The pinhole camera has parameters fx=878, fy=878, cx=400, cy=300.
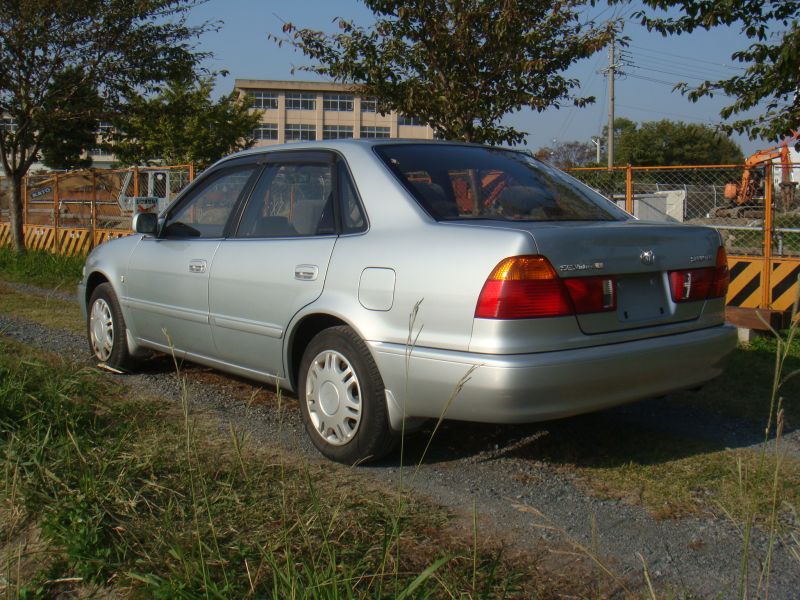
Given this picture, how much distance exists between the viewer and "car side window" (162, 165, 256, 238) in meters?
5.28

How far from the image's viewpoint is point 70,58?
48.3 feet

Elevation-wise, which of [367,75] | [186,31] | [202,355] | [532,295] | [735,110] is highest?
[186,31]

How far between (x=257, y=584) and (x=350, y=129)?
3091 inches

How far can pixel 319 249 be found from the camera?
4387mm

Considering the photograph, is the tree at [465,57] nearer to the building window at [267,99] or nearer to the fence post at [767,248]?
the fence post at [767,248]

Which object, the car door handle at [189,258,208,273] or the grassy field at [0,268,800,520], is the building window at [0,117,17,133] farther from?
the grassy field at [0,268,800,520]

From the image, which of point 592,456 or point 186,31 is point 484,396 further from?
point 186,31

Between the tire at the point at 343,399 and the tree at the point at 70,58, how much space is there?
11856mm

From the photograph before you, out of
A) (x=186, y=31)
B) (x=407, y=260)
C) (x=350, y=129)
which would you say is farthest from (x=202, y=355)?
(x=350, y=129)

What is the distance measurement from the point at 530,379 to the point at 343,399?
997 millimetres

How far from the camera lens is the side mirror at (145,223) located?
5.61 meters

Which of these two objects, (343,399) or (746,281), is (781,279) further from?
(343,399)

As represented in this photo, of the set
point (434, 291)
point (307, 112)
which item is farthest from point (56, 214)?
point (307, 112)

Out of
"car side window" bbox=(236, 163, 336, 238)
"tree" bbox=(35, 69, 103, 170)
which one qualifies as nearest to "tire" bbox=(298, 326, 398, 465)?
"car side window" bbox=(236, 163, 336, 238)
